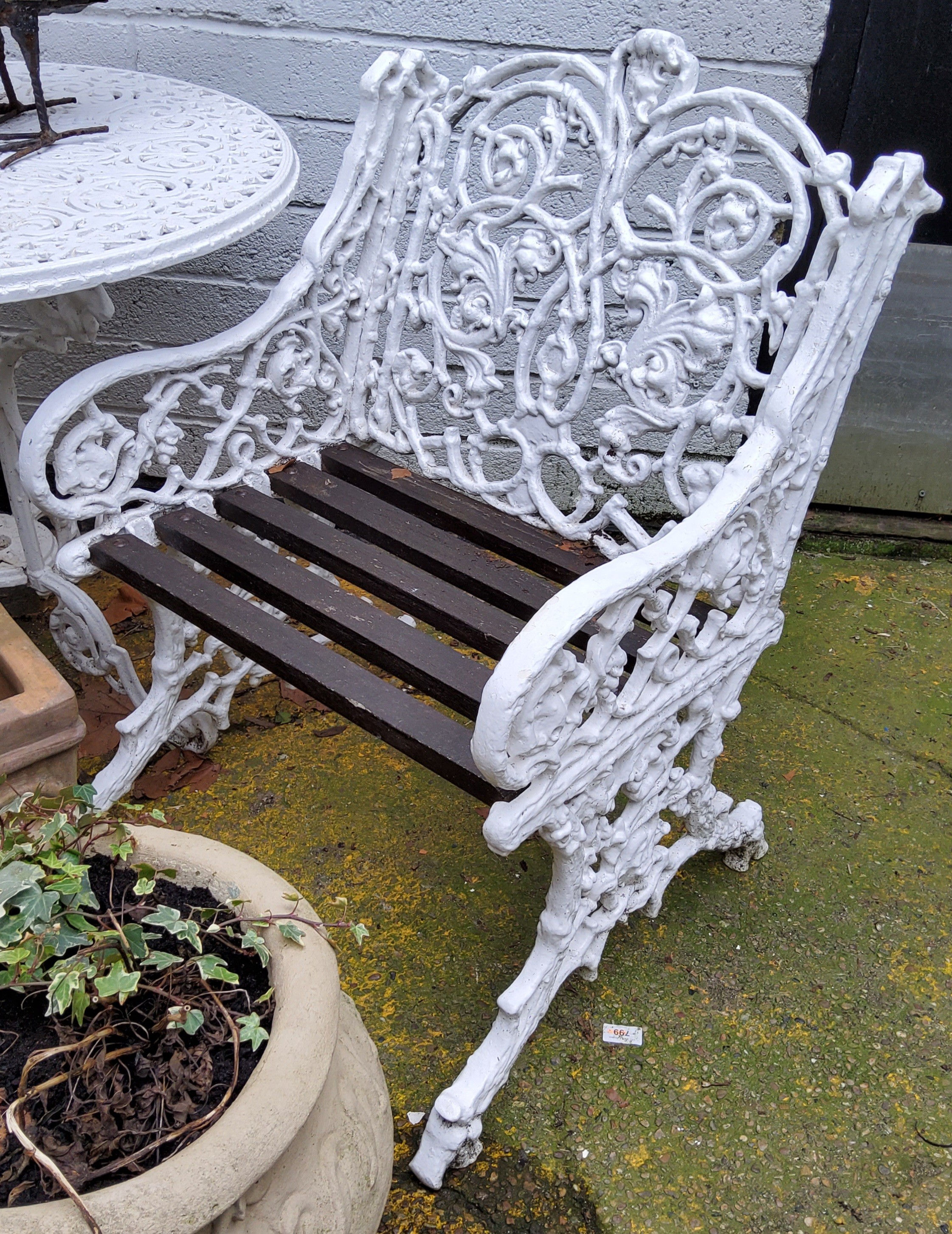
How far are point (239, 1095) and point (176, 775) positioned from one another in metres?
1.48

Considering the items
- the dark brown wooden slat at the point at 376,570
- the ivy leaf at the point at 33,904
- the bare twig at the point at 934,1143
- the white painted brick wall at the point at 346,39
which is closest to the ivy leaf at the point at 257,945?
the ivy leaf at the point at 33,904

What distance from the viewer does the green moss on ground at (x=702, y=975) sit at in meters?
1.80

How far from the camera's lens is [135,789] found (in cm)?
254

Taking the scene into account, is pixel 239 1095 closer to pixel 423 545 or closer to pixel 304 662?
pixel 304 662

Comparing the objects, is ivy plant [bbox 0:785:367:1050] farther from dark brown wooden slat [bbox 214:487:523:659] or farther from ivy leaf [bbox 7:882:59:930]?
dark brown wooden slat [bbox 214:487:523:659]

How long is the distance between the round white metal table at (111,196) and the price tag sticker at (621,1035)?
1.60 m

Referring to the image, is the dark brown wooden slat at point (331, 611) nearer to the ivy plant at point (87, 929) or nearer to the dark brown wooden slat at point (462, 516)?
the dark brown wooden slat at point (462, 516)

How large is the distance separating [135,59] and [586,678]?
7.73ft

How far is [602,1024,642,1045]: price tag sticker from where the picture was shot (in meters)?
2.03

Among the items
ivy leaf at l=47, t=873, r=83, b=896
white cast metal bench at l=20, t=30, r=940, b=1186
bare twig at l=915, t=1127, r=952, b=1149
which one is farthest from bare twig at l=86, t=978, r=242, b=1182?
bare twig at l=915, t=1127, r=952, b=1149

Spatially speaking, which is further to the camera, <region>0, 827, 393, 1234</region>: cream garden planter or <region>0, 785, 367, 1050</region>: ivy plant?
<region>0, 785, 367, 1050</region>: ivy plant

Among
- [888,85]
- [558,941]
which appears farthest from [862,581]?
[558,941]

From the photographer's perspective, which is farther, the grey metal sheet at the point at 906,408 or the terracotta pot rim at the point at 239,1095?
the grey metal sheet at the point at 906,408

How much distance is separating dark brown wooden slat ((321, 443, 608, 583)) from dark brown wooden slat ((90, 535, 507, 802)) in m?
0.39
